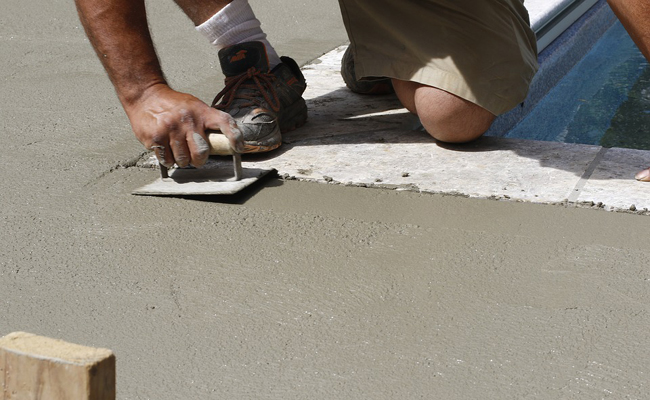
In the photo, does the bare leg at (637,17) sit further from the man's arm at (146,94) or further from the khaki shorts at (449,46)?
the man's arm at (146,94)

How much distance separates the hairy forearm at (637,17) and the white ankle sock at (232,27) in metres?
1.13

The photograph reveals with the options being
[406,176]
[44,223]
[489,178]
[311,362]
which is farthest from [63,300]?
[489,178]

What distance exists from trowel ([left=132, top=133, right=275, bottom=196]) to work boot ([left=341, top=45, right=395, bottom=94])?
0.83 metres

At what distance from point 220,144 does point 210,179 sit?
14 cm

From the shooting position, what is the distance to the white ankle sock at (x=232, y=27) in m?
2.49

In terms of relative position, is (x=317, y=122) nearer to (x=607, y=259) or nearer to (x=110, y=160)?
(x=110, y=160)

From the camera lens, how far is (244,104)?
2.43m

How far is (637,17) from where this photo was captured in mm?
1941

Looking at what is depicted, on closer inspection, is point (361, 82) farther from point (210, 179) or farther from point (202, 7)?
point (210, 179)

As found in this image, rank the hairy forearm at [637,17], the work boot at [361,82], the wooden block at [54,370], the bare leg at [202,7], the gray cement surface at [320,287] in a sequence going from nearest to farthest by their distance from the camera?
the wooden block at [54,370], the gray cement surface at [320,287], the hairy forearm at [637,17], the bare leg at [202,7], the work boot at [361,82]

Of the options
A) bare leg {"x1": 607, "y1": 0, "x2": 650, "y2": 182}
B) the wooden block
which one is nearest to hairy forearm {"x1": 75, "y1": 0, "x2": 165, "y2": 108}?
bare leg {"x1": 607, "y1": 0, "x2": 650, "y2": 182}

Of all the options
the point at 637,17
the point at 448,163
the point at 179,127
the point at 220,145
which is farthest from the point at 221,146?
the point at 637,17

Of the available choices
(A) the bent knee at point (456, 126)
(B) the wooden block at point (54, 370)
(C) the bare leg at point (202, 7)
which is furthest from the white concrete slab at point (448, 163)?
(B) the wooden block at point (54, 370)

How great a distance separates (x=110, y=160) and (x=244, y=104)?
45cm
